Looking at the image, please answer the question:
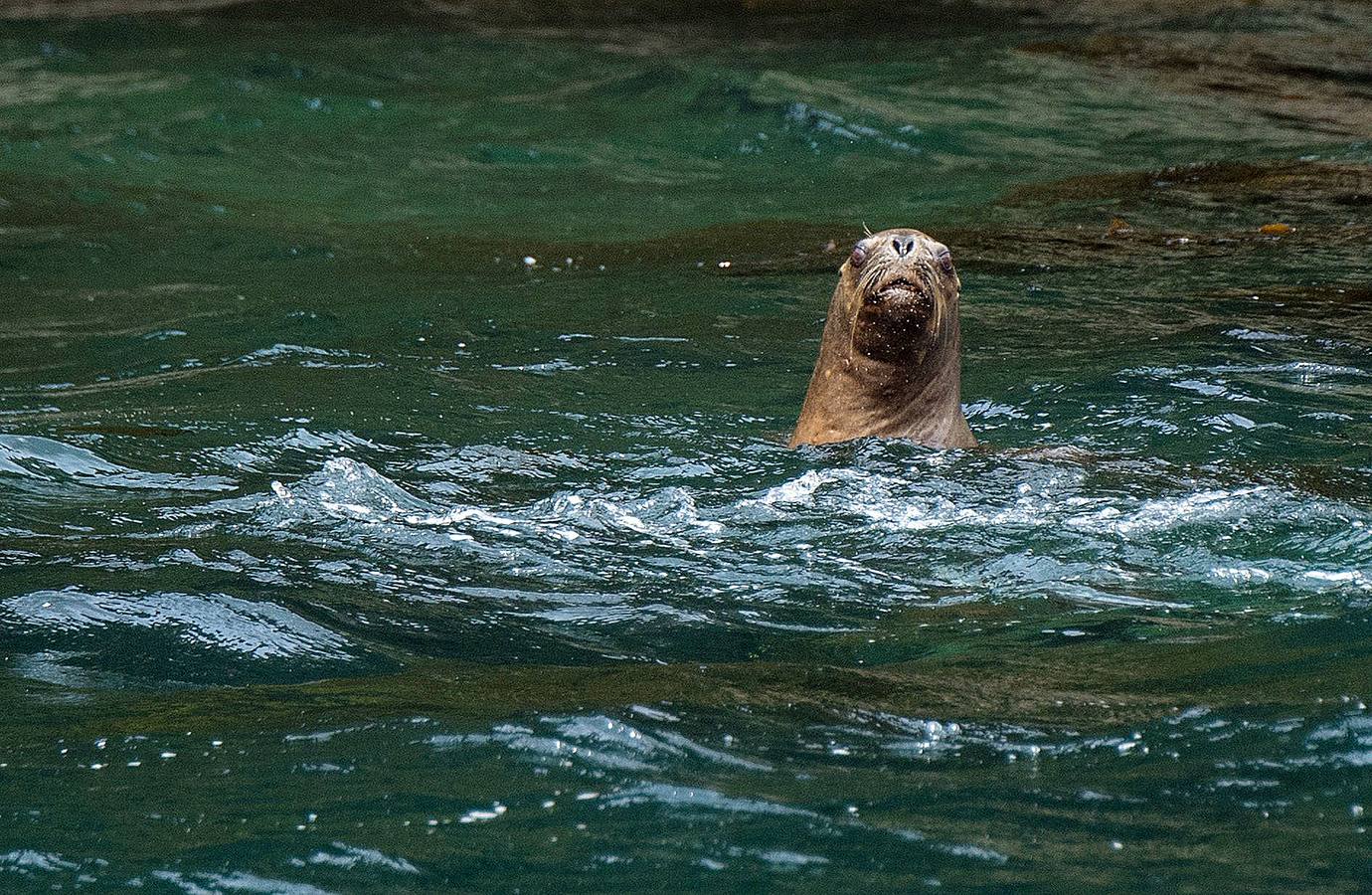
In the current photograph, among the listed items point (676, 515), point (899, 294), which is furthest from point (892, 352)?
point (676, 515)

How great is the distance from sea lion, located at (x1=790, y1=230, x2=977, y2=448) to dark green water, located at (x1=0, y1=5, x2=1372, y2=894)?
378 mm

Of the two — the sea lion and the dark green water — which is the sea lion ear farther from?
the dark green water

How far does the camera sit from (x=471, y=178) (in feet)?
37.9

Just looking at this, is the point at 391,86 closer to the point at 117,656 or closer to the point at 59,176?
the point at 59,176

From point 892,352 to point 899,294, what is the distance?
284 mm

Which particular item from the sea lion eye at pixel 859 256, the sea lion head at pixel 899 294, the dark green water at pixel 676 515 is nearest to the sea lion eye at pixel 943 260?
the sea lion head at pixel 899 294

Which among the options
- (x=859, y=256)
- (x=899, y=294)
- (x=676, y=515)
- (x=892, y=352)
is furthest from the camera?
(x=892, y=352)

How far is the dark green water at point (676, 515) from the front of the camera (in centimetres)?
294

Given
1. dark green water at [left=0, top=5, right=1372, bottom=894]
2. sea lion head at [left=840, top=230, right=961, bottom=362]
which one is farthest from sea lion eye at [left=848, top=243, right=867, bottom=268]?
dark green water at [left=0, top=5, right=1372, bottom=894]

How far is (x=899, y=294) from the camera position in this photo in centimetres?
592

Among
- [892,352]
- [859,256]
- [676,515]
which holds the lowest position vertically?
[676,515]

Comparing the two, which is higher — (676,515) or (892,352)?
(892,352)

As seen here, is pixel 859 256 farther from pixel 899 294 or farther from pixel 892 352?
pixel 892 352

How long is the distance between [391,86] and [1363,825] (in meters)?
12.0
